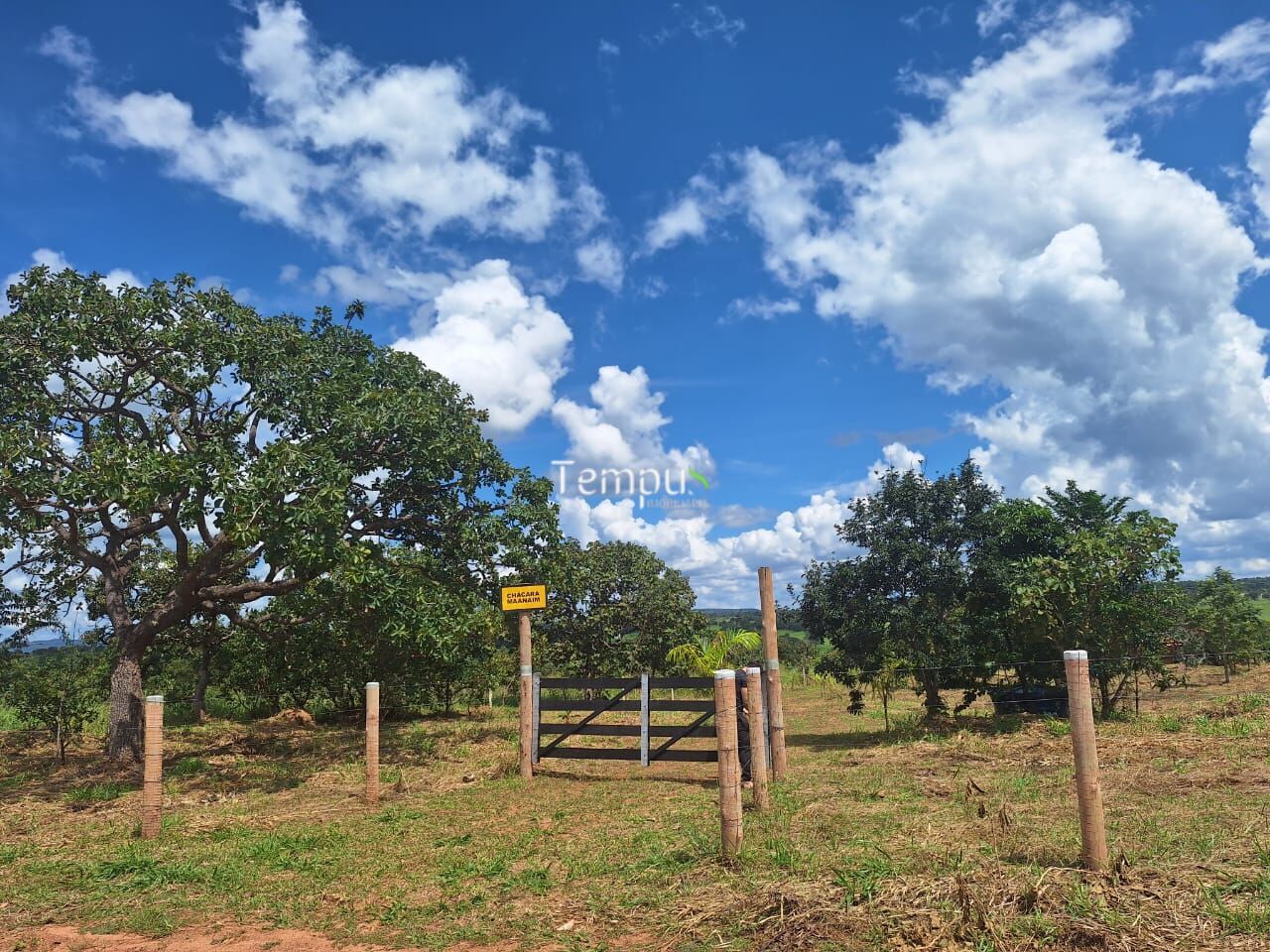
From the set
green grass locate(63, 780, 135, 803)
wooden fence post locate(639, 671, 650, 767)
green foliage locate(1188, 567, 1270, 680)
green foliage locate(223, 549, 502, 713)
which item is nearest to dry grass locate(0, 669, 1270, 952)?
green grass locate(63, 780, 135, 803)

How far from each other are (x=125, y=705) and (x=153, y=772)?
759 cm

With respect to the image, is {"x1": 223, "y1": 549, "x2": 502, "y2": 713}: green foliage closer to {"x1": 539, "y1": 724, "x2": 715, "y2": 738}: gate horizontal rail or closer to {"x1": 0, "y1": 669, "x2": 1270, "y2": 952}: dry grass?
{"x1": 539, "y1": 724, "x2": 715, "y2": 738}: gate horizontal rail

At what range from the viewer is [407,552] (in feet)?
53.6

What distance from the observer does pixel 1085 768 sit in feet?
20.2

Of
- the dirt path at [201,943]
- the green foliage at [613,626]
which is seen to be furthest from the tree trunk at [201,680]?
the dirt path at [201,943]

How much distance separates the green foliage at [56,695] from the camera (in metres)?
16.4

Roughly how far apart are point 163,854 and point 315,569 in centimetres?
523

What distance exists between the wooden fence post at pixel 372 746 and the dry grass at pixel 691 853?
435 mm

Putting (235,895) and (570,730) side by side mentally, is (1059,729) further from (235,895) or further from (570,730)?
(235,895)

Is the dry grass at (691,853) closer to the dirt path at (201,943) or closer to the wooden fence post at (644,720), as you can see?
the dirt path at (201,943)

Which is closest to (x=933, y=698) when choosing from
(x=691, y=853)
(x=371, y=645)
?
(x=691, y=853)

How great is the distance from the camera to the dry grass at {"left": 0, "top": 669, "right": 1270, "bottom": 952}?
5500mm

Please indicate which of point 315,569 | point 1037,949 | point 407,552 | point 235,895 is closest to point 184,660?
point 407,552

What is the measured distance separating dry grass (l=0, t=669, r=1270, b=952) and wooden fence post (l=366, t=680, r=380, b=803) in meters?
0.43
